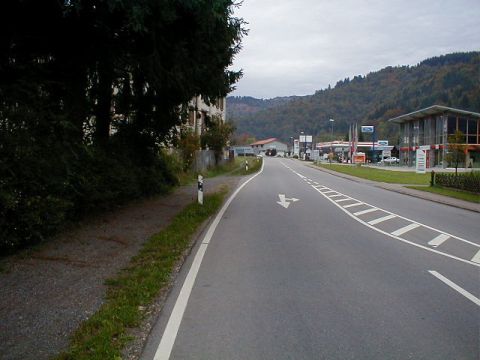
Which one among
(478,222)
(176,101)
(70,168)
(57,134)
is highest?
(176,101)

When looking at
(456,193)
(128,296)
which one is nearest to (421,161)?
(456,193)

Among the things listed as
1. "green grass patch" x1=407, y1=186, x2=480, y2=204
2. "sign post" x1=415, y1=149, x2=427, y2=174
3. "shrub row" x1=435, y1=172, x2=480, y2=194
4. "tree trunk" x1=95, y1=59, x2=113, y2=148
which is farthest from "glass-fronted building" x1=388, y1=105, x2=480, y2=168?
"tree trunk" x1=95, y1=59, x2=113, y2=148

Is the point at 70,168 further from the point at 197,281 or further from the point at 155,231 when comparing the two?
the point at 197,281

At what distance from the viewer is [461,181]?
987 inches

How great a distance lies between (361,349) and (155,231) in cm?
719

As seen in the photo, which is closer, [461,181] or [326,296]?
[326,296]

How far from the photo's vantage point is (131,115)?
17.2 m

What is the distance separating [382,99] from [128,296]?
14608cm

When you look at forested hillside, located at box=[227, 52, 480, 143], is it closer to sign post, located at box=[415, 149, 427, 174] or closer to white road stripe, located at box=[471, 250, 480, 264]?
sign post, located at box=[415, 149, 427, 174]

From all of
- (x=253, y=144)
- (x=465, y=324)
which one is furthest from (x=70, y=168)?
(x=253, y=144)

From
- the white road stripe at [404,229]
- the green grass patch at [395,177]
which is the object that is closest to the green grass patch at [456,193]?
the green grass patch at [395,177]

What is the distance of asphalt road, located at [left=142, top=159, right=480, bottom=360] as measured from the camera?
4.94 m

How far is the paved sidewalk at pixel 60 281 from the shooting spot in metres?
4.99

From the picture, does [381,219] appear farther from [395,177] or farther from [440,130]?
[440,130]
